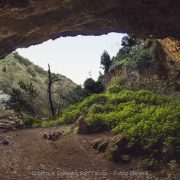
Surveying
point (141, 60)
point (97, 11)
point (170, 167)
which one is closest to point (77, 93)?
point (141, 60)

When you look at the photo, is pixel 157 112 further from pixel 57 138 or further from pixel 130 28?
pixel 57 138

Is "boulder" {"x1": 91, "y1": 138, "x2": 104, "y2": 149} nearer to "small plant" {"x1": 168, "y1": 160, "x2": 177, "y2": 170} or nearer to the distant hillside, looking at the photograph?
"small plant" {"x1": 168, "y1": 160, "x2": 177, "y2": 170}

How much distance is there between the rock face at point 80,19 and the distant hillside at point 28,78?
72.9ft

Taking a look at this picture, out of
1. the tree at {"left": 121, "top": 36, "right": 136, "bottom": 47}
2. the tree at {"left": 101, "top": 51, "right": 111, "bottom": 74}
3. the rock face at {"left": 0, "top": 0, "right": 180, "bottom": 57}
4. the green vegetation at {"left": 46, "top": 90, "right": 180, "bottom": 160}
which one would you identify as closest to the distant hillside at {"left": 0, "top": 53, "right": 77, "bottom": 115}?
the tree at {"left": 101, "top": 51, "right": 111, "bottom": 74}

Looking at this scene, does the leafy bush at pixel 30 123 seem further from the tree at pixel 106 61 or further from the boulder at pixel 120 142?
the tree at pixel 106 61

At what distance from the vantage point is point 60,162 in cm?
1380

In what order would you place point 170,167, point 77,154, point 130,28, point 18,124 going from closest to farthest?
1. point 170,167
2. point 77,154
3. point 130,28
4. point 18,124

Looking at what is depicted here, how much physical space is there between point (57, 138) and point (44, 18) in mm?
6707

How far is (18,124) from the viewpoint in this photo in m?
24.8

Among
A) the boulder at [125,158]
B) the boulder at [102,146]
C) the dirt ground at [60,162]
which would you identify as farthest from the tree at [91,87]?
the boulder at [125,158]

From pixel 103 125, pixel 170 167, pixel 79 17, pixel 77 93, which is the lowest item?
pixel 170 167

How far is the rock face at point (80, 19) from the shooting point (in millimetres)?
12391

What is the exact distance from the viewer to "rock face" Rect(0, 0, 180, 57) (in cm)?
1239

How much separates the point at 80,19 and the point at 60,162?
18.3 ft
